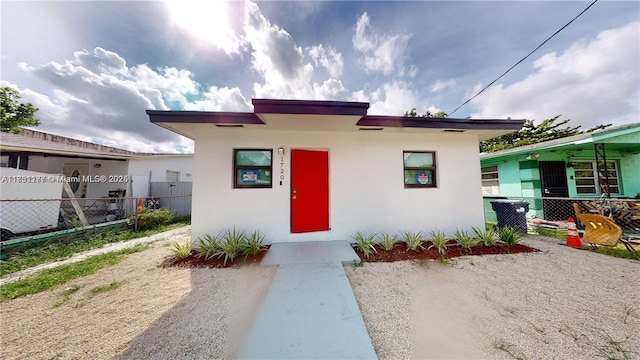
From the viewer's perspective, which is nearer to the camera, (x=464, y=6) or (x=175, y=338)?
(x=175, y=338)

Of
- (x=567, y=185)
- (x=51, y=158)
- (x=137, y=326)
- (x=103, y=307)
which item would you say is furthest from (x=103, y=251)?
(x=567, y=185)

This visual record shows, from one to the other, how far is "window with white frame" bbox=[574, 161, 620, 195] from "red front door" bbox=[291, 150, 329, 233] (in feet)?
33.4

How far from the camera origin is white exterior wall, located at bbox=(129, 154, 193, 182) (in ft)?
29.6

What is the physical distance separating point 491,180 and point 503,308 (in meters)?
8.64

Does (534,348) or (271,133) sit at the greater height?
(271,133)

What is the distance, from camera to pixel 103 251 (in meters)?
4.55

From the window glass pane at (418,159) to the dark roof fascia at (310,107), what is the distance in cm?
220

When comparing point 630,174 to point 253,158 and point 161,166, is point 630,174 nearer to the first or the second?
point 253,158

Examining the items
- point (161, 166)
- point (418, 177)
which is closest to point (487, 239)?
point (418, 177)

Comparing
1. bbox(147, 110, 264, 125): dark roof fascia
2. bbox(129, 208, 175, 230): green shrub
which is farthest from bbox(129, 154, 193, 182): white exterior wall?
bbox(147, 110, 264, 125): dark roof fascia

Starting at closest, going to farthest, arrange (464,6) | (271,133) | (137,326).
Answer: (137,326) → (271,133) → (464,6)

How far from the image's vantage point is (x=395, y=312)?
7.37ft

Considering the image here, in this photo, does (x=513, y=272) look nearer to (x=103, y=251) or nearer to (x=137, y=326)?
(x=137, y=326)

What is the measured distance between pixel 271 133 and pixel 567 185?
36.4 ft
